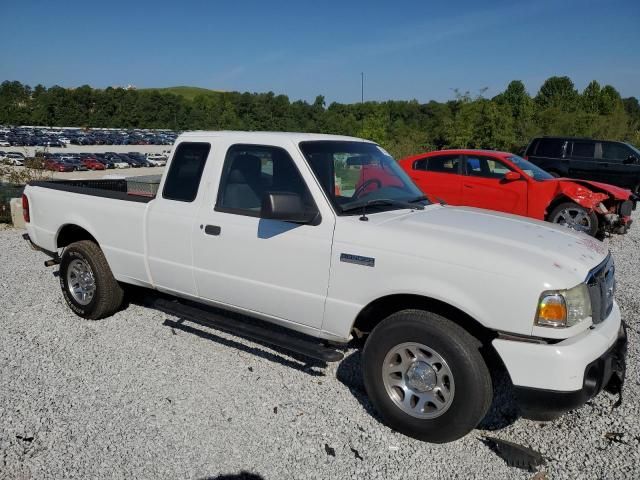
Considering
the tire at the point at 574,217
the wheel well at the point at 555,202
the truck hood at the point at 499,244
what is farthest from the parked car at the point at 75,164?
the truck hood at the point at 499,244

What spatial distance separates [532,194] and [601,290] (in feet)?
21.6

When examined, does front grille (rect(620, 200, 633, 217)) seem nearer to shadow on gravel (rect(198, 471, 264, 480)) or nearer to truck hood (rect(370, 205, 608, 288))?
truck hood (rect(370, 205, 608, 288))

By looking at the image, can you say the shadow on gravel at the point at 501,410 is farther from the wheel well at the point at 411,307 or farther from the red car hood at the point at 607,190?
the red car hood at the point at 607,190

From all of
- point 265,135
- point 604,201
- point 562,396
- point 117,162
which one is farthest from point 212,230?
point 117,162

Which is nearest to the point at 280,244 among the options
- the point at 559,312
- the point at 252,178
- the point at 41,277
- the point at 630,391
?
the point at 252,178

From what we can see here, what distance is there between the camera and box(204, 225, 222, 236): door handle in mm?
3938

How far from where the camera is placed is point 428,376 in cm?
313

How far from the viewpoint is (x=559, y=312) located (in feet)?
9.07

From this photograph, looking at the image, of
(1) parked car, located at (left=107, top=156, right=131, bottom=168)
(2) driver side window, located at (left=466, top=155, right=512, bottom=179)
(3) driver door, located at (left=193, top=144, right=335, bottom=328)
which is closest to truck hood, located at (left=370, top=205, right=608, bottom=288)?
(3) driver door, located at (left=193, top=144, right=335, bottom=328)

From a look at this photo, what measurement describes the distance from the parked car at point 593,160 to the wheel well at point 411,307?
12.7m

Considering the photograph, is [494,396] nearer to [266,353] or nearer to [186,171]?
[266,353]

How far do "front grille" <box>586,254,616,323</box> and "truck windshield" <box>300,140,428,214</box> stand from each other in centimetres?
137

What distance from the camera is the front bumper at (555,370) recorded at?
2.75 metres

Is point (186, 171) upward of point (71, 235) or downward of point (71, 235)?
upward
